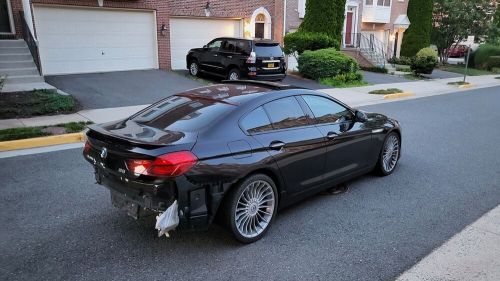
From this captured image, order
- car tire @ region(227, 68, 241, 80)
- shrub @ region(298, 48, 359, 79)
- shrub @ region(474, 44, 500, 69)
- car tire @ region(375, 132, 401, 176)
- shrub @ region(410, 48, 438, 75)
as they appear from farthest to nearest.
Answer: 1. shrub @ region(474, 44, 500, 69)
2. shrub @ region(410, 48, 438, 75)
3. shrub @ region(298, 48, 359, 79)
4. car tire @ region(227, 68, 241, 80)
5. car tire @ region(375, 132, 401, 176)

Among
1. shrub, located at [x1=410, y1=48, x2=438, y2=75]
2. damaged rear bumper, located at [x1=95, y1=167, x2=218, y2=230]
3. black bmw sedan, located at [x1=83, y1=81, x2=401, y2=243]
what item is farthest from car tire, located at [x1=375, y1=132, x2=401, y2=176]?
shrub, located at [x1=410, y1=48, x2=438, y2=75]

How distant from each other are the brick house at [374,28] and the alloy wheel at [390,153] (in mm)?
22069

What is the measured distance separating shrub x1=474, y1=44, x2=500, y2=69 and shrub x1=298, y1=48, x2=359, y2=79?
67.8ft

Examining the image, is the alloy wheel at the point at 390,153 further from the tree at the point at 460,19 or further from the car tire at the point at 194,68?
the tree at the point at 460,19

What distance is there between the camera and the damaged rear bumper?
361 centimetres

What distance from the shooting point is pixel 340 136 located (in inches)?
202

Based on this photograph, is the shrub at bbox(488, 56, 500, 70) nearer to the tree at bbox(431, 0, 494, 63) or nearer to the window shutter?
the tree at bbox(431, 0, 494, 63)

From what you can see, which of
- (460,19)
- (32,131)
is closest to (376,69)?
(460,19)

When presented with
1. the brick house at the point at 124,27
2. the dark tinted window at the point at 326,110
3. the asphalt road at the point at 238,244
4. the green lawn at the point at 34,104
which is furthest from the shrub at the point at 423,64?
the dark tinted window at the point at 326,110

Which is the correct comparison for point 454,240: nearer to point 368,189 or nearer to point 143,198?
point 368,189

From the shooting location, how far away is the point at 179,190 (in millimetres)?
3598

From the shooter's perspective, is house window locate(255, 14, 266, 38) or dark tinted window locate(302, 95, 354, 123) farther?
house window locate(255, 14, 266, 38)

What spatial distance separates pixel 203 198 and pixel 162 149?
57 centimetres

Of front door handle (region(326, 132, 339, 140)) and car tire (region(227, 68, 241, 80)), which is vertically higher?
front door handle (region(326, 132, 339, 140))
